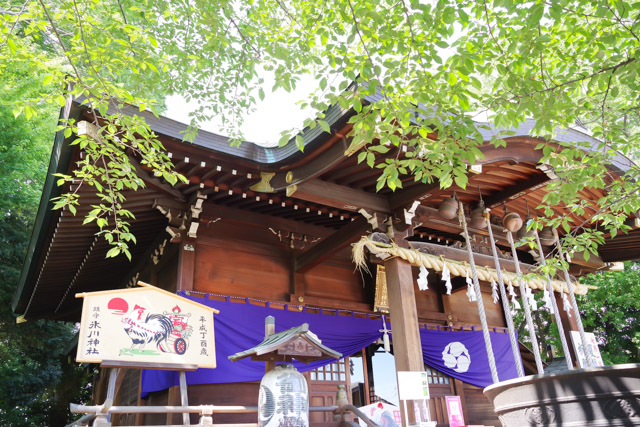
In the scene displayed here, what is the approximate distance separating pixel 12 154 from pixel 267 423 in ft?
31.7

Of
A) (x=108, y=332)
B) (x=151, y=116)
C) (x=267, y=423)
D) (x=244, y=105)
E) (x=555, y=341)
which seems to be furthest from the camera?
(x=555, y=341)

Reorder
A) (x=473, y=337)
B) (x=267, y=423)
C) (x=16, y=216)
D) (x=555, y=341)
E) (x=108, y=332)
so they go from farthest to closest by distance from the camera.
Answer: (x=555, y=341) < (x=16, y=216) < (x=473, y=337) < (x=108, y=332) < (x=267, y=423)

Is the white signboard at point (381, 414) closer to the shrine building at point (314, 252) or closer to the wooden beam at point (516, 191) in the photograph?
the shrine building at point (314, 252)

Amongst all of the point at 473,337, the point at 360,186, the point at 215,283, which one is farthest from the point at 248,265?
the point at 473,337

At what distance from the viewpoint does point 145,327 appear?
14.2 ft

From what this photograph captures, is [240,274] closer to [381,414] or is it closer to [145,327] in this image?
[145,327]

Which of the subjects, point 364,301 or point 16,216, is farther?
point 16,216

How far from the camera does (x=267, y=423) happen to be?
146 inches

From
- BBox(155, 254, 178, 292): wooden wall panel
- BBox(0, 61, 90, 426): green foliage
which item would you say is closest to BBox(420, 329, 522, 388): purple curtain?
BBox(155, 254, 178, 292): wooden wall panel

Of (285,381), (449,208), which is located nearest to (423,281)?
(449,208)

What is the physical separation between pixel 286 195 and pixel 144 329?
2.04 metres

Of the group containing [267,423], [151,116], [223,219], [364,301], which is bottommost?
[267,423]

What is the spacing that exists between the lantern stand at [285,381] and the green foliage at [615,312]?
1216 cm

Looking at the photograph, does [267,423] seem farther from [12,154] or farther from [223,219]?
[12,154]
